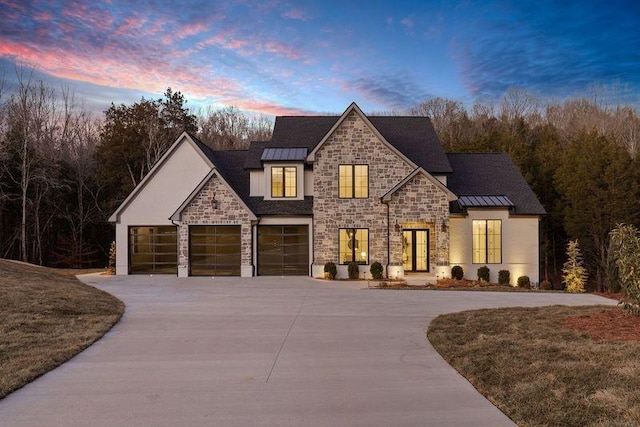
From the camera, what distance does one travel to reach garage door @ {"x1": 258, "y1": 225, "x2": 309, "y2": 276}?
2236cm

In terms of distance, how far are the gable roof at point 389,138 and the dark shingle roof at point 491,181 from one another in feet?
4.62

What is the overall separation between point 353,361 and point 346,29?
20087 mm

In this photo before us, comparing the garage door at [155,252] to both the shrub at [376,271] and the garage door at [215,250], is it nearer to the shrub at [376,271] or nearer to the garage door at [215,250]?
the garage door at [215,250]

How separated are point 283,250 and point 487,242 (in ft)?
32.6

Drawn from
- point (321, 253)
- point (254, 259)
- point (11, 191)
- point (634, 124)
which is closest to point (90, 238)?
point (11, 191)

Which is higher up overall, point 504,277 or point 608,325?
point 608,325

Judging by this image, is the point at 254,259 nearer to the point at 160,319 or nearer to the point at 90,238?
the point at 160,319

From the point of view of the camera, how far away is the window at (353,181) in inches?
863

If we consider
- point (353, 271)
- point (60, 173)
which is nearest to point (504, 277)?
point (353, 271)

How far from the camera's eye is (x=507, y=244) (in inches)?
852

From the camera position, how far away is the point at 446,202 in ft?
67.6

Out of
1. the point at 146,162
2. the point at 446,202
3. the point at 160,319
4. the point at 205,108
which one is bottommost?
the point at 160,319

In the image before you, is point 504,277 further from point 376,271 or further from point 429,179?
point 376,271

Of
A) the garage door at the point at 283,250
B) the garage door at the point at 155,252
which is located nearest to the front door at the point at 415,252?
the garage door at the point at 283,250
